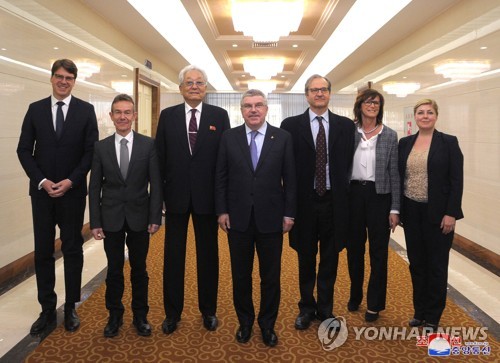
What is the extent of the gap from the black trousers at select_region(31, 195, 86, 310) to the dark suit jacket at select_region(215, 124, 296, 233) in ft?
3.68

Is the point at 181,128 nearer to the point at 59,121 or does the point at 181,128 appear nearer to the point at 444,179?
the point at 59,121

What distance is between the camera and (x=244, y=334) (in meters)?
2.67

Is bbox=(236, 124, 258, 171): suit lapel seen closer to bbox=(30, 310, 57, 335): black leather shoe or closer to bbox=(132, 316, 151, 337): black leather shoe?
bbox=(132, 316, 151, 337): black leather shoe

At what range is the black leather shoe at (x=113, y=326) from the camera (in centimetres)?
273

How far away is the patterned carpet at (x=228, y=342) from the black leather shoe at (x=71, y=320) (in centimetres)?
4

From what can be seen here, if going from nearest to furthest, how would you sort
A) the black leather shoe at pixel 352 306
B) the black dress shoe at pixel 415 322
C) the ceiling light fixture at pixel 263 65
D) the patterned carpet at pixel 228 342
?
the patterned carpet at pixel 228 342 < the black dress shoe at pixel 415 322 < the black leather shoe at pixel 352 306 < the ceiling light fixture at pixel 263 65

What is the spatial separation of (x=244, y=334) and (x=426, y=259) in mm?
1447

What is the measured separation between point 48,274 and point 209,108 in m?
1.74

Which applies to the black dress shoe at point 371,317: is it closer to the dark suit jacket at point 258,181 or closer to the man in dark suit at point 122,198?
the dark suit jacket at point 258,181

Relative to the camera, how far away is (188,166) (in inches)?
106

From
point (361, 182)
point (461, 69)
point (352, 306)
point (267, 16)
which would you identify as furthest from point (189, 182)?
point (461, 69)

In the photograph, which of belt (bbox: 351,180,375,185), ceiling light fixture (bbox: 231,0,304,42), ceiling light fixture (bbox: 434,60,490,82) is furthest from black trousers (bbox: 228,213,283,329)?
ceiling light fixture (bbox: 231,0,304,42)

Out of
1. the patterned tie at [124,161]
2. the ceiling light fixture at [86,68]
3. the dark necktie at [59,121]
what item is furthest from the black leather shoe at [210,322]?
the ceiling light fixture at [86,68]

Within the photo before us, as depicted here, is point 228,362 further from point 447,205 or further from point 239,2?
point 239,2
